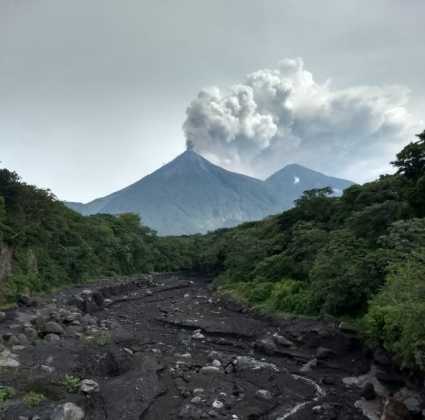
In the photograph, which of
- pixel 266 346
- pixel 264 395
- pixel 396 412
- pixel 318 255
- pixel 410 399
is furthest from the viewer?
pixel 318 255

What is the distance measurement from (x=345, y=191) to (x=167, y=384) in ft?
94.2

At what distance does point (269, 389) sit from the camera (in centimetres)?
1448

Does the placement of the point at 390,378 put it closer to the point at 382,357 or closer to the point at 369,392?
the point at 382,357

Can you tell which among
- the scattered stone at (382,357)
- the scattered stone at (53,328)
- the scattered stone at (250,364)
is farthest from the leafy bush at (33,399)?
the scattered stone at (382,357)

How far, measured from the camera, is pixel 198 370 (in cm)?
1631

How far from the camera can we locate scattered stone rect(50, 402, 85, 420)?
1048 cm

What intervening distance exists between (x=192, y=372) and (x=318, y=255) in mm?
13284

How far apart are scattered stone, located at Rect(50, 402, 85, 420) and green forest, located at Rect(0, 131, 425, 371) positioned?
32.7 feet

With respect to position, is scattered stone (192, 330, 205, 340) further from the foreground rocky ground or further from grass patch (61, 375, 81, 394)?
grass patch (61, 375, 81, 394)

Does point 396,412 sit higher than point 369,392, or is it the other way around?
point 396,412

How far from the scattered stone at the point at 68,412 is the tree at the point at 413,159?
2719 centimetres

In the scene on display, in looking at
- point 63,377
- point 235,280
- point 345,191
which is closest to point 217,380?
point 63,377

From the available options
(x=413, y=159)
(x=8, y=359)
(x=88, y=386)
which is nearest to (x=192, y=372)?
(x=88, y=386)

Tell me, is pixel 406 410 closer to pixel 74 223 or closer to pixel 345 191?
pixel 345 191
